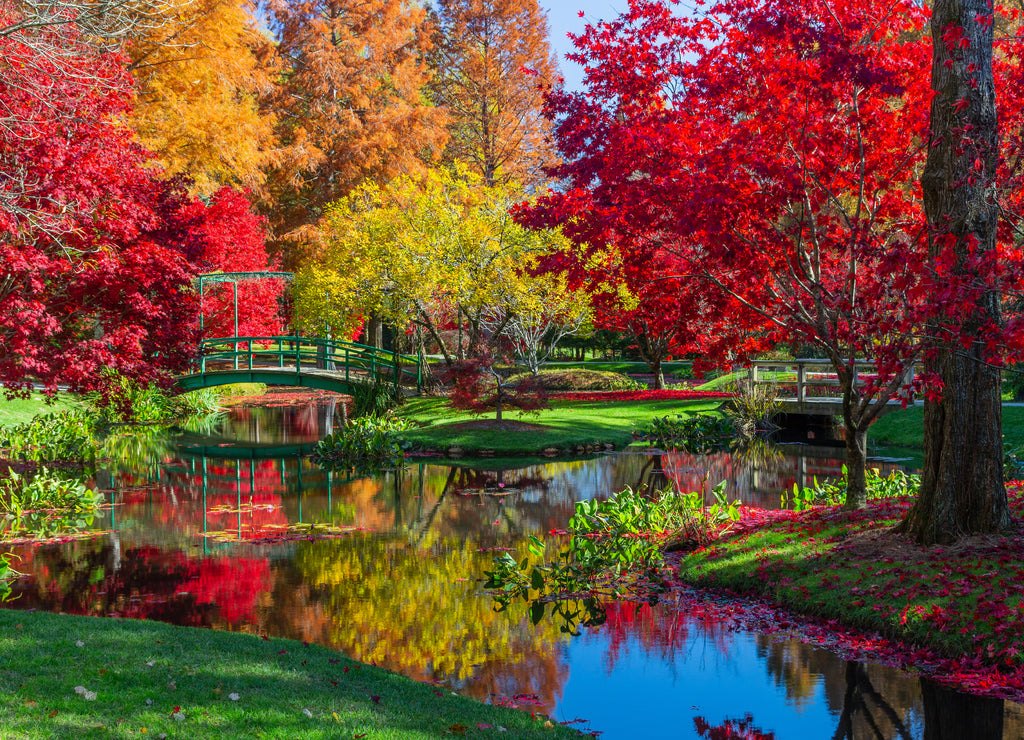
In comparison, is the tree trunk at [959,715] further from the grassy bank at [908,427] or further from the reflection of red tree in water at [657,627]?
the grassy bank at [908,427]

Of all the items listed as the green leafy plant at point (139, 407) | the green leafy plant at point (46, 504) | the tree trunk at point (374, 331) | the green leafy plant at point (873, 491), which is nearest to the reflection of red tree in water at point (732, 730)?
the green leafy plant at point (873, 491)

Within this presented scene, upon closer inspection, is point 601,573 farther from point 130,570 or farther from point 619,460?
point 619,460

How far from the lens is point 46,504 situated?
12500mm

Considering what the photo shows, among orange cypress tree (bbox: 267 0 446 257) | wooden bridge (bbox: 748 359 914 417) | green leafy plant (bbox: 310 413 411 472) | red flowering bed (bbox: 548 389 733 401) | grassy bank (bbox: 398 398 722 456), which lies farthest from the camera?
orange cypress tree (bbox: 267 0 446 257)

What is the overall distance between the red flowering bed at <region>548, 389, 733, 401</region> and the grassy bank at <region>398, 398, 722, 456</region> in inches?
28.9

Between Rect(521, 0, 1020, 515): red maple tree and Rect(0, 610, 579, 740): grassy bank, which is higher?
Rect(521, 0, 1020, 515): red maple tree

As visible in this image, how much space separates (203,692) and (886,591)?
17.2ft

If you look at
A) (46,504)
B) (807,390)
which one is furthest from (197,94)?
(807,390)

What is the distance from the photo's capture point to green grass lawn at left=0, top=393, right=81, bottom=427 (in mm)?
19000

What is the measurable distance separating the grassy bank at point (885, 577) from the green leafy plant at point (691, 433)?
9.51 m

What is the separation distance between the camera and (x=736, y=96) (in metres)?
8.78

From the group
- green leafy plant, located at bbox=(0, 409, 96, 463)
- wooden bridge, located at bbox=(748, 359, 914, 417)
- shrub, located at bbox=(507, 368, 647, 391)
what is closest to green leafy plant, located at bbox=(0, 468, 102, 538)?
green leafy plant, located at bbox=(0, 409, 96, 463)

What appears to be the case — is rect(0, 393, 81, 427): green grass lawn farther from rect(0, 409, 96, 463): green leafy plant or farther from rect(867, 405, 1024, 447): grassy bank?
rect(867, 405, 1024, 447): grassy bank

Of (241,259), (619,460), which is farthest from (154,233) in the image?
(241,259)
